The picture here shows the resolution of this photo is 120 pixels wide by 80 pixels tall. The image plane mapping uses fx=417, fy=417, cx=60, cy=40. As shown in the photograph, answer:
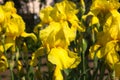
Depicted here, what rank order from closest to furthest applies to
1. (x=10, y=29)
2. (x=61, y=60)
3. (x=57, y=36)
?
(x=61, y=60) → (x=57, y=36) → (x=10, y=29)

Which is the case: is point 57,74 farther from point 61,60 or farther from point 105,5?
point 105,5

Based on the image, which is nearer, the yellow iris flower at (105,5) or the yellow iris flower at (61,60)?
the yellow iris flower at (61,60)

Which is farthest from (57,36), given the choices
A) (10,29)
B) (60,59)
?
(10,29)

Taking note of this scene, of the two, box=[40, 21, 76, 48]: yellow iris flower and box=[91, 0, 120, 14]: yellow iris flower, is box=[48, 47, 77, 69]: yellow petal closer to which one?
box=[40, 21, 76, 48]: yellow iris flower

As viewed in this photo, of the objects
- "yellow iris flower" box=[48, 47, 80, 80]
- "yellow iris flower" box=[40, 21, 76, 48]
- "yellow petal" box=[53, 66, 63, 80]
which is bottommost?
"yellow petal" box=[53, 66, 63, 80]

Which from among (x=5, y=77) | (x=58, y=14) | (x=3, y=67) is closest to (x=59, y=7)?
(x=58, y=14)

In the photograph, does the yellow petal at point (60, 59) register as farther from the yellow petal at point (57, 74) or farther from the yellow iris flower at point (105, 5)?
the yellow iris flower at point (105, 5)

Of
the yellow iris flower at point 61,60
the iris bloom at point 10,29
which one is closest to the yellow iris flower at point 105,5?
the iris bloom at point 10,29

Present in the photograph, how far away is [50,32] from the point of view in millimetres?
1639

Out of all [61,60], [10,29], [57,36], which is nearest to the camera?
[61,60]

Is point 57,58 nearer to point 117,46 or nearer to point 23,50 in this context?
point 117,46

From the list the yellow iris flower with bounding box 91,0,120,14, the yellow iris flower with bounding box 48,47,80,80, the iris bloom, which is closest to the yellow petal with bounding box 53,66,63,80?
the yellow iris flower with bounding box 48,47,80,80

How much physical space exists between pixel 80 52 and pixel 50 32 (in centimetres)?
31

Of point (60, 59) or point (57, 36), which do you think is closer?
point (60, 59)
